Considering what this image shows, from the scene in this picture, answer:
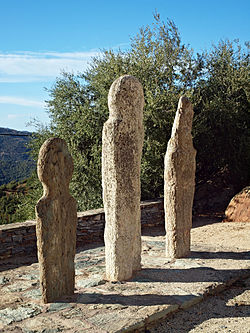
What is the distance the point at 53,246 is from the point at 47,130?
→ 10132mm

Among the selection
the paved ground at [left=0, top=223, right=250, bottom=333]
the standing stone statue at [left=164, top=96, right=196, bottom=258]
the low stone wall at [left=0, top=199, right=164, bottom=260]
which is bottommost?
the paved ground at [left=0, top=223, right=250, bottom=333]

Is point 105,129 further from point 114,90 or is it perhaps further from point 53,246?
point 53,246

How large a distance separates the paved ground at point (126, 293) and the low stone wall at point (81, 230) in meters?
0.49

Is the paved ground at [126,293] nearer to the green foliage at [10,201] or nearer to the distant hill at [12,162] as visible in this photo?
the green foliage at [10,201]

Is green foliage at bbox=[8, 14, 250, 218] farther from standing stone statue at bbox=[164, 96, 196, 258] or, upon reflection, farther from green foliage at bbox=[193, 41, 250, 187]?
standing stone statue at bbox=[164, 96, 196, 258]

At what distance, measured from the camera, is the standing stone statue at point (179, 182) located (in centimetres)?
666

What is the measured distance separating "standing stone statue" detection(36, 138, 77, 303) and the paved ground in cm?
27

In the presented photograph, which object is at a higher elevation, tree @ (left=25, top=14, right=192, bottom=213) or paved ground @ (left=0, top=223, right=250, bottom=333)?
tree @ (left=25, top=14, right=192, bottom=213)

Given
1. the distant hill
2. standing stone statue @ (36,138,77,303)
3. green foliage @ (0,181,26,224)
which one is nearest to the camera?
standing stone statue @ (36,138,77,303)

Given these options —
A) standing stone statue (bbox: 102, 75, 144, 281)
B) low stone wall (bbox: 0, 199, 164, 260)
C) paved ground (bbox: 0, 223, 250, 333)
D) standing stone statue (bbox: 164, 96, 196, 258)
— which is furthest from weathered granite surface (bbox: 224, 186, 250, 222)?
standing stone statue (bbox: 102, 75, 144, 281)

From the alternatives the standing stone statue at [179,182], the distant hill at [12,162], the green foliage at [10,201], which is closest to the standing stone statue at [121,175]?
the standing stone statue at [179,182]

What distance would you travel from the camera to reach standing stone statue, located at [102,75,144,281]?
17.7ft

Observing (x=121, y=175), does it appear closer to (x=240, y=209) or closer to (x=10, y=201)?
(x=240, y=209)

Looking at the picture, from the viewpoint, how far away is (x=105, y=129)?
18.1 feet
